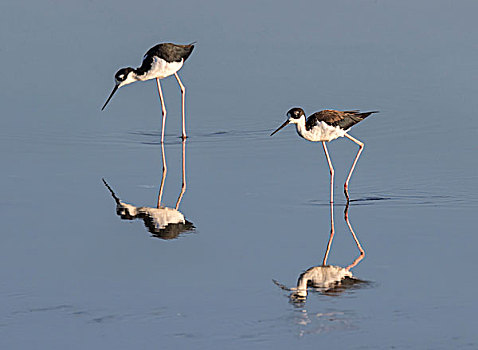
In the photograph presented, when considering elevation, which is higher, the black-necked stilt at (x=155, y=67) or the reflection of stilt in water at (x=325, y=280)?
the black-necked stilt at (x=155, y=67)

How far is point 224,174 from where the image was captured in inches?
378

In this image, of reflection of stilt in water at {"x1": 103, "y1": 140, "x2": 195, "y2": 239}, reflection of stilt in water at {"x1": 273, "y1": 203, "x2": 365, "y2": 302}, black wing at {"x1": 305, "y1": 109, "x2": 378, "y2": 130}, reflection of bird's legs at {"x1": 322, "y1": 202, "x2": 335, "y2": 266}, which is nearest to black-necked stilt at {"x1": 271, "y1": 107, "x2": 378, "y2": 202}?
black wing at {"x1": 305, "y1": 109, "x2": 378, "y2": 130}

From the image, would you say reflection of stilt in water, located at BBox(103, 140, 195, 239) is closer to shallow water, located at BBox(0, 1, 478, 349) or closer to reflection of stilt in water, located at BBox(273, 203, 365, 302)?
shallow water, located at BBox(0, 1, 478, 349)

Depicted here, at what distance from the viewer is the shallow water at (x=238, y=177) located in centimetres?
611

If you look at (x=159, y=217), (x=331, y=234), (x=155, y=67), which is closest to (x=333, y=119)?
(x=331, y=234)

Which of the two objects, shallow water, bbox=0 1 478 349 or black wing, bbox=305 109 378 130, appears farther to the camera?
black wing, bbox=305 109 378 130

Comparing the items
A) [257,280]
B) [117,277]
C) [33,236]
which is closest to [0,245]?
[33,236]

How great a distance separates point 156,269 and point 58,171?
9.69ft

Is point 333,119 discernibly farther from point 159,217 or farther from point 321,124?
point 159,217

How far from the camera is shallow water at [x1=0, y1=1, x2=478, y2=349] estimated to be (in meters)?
6.11

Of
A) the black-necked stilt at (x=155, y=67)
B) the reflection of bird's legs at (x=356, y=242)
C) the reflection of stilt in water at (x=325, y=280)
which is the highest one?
the black-necked stilt at (x=155, y=67)

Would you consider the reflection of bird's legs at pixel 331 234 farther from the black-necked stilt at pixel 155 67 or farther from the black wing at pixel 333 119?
the black-necked stilt at pixel 155 67

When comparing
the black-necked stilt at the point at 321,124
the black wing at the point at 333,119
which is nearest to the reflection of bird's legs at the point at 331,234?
the black-necked stilt at the point at 321,124

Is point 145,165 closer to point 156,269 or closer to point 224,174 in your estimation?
point 224,174
